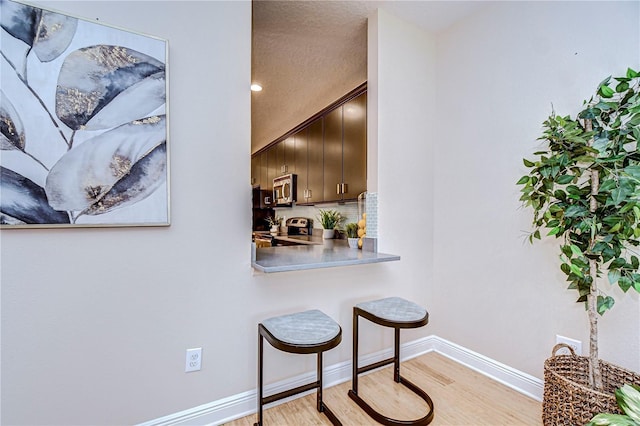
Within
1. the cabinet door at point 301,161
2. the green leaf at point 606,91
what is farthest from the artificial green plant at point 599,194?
the cabinet door at point 301,161

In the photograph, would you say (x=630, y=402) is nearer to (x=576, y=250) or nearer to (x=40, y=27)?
(x=576, y=250)

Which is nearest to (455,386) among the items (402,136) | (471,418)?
(471,418)

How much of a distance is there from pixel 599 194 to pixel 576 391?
2.86 feet

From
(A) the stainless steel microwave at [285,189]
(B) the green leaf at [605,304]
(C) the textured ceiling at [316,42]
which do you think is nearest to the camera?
(B) the green leaf at [605,304]

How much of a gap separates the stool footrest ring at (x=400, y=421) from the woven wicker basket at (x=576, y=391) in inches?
21.7

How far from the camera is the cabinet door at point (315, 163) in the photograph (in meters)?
3.22

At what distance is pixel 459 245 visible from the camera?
7.52 ft

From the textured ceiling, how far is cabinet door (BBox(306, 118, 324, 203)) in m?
0.45

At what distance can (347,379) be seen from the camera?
203cm

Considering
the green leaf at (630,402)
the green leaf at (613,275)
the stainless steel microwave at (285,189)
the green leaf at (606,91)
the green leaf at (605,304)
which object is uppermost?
the green leaf at (606,91)

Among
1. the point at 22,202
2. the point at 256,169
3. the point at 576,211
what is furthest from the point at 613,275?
the point at 256,169

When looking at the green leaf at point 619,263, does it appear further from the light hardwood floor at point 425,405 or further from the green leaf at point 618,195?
the light hardwood floor at point 425,405

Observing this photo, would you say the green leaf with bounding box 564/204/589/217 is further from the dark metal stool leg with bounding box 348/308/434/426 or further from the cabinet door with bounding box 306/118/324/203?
the cabinet door with bounding box 306/118/324/203

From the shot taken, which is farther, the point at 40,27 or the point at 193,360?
the point at 193,360
